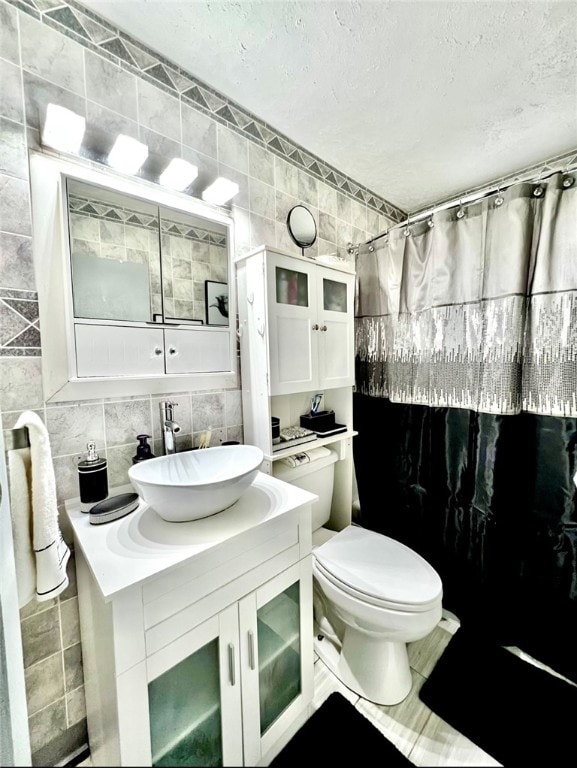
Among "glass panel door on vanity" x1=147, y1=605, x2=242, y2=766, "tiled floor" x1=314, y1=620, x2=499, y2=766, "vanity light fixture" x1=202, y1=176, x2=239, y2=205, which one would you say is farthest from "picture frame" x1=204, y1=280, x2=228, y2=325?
"tiled floor" x1=314, y1=620, x2=499, y2=766

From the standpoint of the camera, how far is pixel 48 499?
27.7 inches

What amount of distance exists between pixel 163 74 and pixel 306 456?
1609mm

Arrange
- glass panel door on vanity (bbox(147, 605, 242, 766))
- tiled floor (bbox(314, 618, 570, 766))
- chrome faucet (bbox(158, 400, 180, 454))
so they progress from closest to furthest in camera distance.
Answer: tiled floor (bbox(314, 618, 570, 766)) → glass panel door on vanity (bbox(147, 605, 242, 766)) → chrome faucet (bbox(158, 400, 180, 454))

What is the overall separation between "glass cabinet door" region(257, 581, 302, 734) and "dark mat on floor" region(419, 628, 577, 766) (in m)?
0.35

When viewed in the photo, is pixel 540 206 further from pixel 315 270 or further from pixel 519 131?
pixel 315 270

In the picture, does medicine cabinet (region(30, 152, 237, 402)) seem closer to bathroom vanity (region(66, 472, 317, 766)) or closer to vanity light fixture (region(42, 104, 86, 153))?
vanity light fixture (region(42, 104, 86, 153))

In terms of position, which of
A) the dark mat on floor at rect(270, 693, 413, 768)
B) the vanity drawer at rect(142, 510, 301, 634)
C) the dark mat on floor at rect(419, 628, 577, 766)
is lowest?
the dark mat on floor at rect(419, 628, 577, 766)

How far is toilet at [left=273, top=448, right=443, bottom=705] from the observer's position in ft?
3.42

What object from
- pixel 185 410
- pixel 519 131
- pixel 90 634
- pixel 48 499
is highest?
pixel 519 131

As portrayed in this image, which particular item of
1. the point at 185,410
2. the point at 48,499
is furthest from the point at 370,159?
the point at 48,499

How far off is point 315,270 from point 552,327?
0.97m

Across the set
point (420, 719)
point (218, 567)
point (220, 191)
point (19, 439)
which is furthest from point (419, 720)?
point (220, 191)

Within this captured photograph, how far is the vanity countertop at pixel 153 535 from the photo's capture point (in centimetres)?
69

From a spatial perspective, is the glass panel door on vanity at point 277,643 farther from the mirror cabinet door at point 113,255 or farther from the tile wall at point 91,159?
the mirror cabinet door at point 113,255
